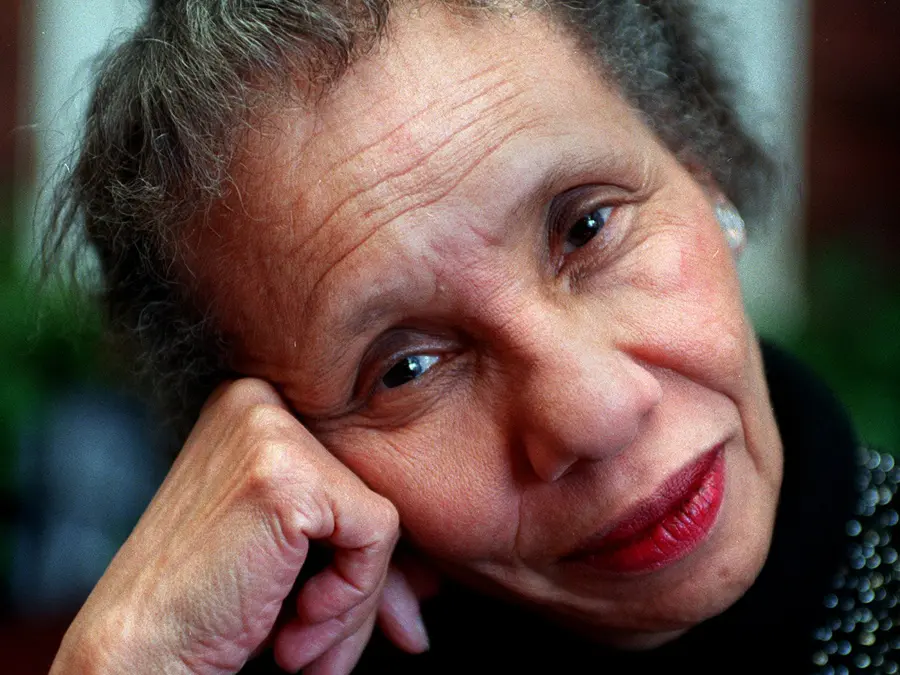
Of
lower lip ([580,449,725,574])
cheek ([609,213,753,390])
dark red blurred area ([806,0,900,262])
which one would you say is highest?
cheek ([609,213,753,390])

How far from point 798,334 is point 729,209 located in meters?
1.49

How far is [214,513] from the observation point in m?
1.32

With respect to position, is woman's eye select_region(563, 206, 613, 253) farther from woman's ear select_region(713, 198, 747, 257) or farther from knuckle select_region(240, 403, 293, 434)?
knuckle select_region(240, 403, 293, 434)

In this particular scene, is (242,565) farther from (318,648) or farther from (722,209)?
(722,209)

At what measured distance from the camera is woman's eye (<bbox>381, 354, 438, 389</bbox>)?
54.0 inches

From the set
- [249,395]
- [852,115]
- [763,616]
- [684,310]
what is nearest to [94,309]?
[249,395]

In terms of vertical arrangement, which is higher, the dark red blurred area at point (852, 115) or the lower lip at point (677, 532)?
the lower lip at point (677, 532)

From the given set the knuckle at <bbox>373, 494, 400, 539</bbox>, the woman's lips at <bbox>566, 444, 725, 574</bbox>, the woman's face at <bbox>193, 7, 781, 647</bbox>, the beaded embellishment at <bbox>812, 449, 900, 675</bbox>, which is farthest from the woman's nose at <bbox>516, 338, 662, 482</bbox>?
the beaded embellishment at <bbox>812, 449, 900, 675</bbox>

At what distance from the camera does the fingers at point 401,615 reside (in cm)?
155

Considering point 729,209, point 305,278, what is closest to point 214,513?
point 305,278

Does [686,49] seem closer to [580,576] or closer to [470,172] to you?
[470,172]

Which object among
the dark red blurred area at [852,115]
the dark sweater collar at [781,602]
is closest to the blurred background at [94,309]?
the dark red blurred area at [852,115]

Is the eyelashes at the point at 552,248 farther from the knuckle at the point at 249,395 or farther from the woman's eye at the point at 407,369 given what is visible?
the knuckle at the point at 249,395

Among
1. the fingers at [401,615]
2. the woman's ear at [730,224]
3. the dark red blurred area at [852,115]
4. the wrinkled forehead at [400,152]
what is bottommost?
the dark red blurred area at [852,115]
